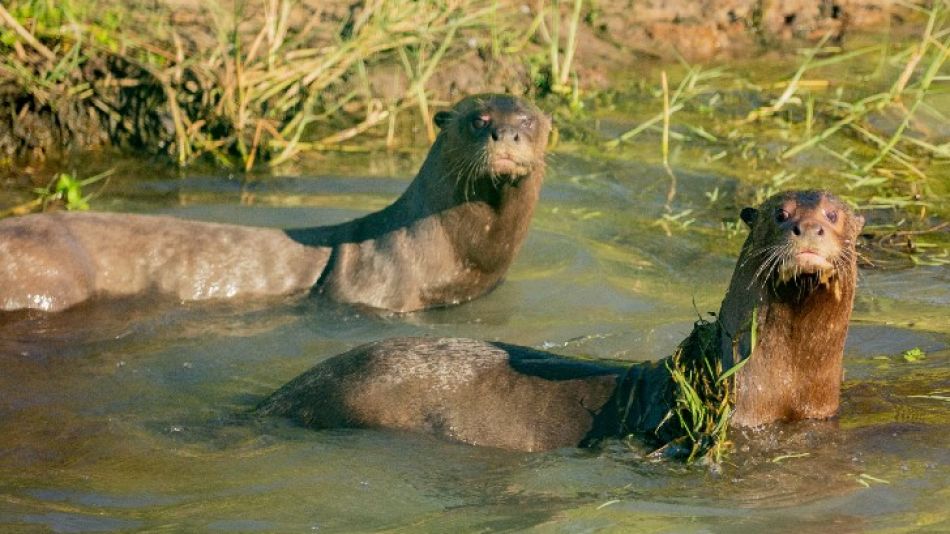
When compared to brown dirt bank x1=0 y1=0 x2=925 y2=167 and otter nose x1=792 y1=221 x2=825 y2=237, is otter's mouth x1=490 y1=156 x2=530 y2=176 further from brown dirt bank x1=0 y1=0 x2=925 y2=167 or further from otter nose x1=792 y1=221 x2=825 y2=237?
otter nose x1=792 y1=221 x2=825 y2=237

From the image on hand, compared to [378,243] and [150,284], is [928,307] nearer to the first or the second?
[378,243]

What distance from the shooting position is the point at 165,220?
10828mm

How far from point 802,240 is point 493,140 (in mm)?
3559

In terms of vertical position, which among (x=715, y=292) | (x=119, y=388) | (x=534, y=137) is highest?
(x=534, y=137)

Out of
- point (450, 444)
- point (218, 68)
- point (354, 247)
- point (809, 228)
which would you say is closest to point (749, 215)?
point (809, 228)

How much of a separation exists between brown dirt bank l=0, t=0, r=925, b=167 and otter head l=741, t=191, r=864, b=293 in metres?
6.10

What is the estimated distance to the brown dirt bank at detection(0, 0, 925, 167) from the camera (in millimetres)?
12992

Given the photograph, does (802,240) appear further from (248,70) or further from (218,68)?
(218,68)

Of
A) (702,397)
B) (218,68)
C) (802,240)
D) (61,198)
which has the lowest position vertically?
(61,198)

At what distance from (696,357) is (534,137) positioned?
10.9 feet

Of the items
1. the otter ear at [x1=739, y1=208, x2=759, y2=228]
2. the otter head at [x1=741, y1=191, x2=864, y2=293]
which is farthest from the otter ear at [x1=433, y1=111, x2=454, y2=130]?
the otter head at [x1=741, y1=191, x2=864, y2=293]

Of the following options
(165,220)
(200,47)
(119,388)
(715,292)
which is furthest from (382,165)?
(119,388)

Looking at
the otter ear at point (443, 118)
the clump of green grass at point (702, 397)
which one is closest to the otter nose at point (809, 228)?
the clump of green grass at point (702, 397)

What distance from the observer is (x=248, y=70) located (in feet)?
42.6
